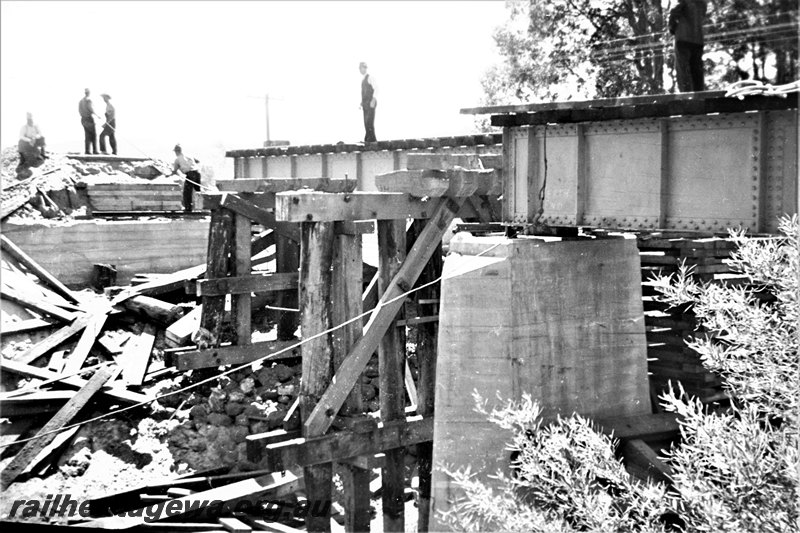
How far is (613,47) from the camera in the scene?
942 inches

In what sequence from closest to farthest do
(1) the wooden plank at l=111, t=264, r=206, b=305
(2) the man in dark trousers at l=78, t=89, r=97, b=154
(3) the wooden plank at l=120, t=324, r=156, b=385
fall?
(3) the wooden plank at l=120, t=324, r=156, b=385, (1) the wooden plank at l=111, t=264, r=206, b=305, (2) the man in dark trousers at l=78, t=89, r=97, b=154

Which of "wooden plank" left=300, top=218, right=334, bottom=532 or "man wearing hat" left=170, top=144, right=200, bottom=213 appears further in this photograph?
"man wearing hat" left=170, top=144, right=200, bottom=213

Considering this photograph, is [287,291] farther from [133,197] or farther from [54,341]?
[133,197]

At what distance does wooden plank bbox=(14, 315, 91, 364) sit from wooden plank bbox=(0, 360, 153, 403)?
25 centimetres

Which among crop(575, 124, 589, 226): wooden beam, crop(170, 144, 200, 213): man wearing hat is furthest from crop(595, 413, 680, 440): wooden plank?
crop(170, 144, 200, 213): man wearing hat

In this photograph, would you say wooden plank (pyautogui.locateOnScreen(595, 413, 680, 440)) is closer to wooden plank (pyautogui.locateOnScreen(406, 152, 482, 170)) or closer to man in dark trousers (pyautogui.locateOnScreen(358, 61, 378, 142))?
wooden plank (pyautogui.locateOnScreen(406, 152, 482, 170))

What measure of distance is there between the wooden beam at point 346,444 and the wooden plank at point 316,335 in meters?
0.29

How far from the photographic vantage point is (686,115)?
8008mm

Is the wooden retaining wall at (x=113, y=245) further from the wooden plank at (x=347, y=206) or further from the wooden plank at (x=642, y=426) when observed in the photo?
the wooden plank at (x=642, y=426)

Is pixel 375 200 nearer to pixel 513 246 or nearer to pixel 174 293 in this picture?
pixel 513 246

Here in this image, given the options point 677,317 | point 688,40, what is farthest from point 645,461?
point 688,40

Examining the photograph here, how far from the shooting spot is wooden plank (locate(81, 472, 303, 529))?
9656mm

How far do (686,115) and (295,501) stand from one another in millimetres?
6303

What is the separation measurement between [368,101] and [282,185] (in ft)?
17.1
